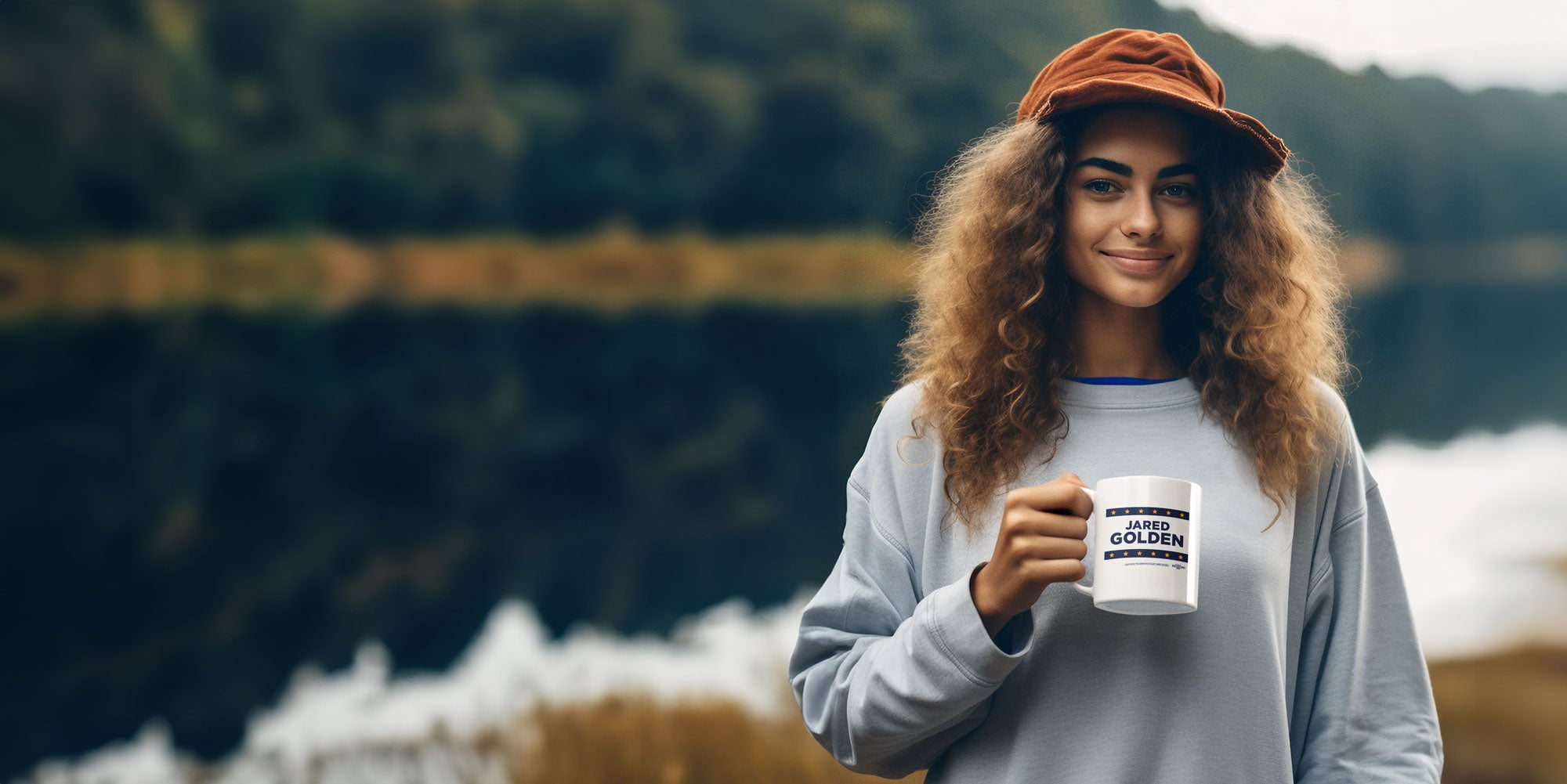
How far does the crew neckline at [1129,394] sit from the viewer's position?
125 cm

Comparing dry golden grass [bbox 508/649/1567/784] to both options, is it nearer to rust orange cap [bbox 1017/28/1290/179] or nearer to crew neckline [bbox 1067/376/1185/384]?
crew neckline [bbox 1067/376/1185/384]

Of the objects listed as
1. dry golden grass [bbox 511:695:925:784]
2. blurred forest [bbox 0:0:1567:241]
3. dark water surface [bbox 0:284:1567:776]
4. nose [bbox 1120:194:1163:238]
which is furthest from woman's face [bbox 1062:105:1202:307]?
Result: blurred forest [bbox 0:0:1567:241]

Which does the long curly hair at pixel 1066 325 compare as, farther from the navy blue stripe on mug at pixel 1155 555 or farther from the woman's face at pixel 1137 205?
the navy blue stripe on mug at pixel 1155 555

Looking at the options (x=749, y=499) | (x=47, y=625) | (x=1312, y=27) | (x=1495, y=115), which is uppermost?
(x=1495, y=115)

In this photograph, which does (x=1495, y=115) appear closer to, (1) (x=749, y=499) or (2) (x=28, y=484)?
(1) (x=749, y=499)

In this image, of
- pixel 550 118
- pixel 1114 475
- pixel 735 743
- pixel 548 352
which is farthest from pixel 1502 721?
pixel 550 118

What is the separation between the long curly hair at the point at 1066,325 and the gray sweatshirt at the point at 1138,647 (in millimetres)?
25

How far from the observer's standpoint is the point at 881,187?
4078 cm

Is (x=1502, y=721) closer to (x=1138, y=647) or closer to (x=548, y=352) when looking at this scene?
(x=1138, y=647)

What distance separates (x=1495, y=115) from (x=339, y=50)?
3091 cm

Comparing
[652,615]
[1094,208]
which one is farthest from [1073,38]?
[1094,208]

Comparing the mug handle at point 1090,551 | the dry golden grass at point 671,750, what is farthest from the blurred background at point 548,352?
the mug handle at point 1090,551

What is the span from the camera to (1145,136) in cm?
125

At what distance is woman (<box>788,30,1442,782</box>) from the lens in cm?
116
